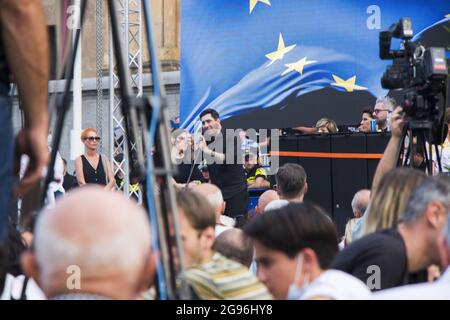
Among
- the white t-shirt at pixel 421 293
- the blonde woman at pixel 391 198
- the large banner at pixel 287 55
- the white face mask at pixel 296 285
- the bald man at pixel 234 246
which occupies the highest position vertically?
the large banner at pixel 287 55

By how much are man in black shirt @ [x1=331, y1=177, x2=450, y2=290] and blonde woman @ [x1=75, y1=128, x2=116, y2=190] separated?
21.8 feet

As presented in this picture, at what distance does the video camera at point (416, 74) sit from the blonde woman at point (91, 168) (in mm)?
5144

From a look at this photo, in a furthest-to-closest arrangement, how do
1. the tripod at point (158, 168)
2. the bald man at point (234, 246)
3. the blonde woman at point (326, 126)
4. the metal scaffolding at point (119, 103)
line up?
the metal scaffolding at point (119, 103), the blonde woman at point (326, 126), the bald man at point (234, 246), the tripod at point (158, 168)

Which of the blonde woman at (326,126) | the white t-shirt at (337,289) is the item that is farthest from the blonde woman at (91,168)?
the white t-shirt at (337,289)

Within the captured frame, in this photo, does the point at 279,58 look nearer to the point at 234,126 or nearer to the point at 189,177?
the point at 234,126

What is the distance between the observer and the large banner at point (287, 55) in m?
11.1

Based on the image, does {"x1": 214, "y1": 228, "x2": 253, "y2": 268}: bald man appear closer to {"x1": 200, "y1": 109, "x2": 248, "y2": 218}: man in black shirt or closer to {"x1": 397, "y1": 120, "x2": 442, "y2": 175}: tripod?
{"x1": 397, "y1": 120, "x2": 442, "y2": 175}: tripod

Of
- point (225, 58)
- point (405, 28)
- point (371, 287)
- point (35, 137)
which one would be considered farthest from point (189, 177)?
point (35, 137)

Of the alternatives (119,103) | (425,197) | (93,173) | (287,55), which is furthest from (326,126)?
(425,197)

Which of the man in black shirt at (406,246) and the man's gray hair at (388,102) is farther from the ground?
the man's gray hair at (388,102)

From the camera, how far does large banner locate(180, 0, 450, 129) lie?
11.1 m

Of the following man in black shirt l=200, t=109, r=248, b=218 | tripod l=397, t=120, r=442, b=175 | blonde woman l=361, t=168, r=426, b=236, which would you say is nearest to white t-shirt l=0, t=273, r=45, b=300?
blonde woman l=361, t=168, r=426, b=236

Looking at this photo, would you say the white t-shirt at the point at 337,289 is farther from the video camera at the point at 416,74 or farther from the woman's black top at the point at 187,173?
the woman's black top at the point at 187,173

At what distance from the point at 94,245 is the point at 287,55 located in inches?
403
